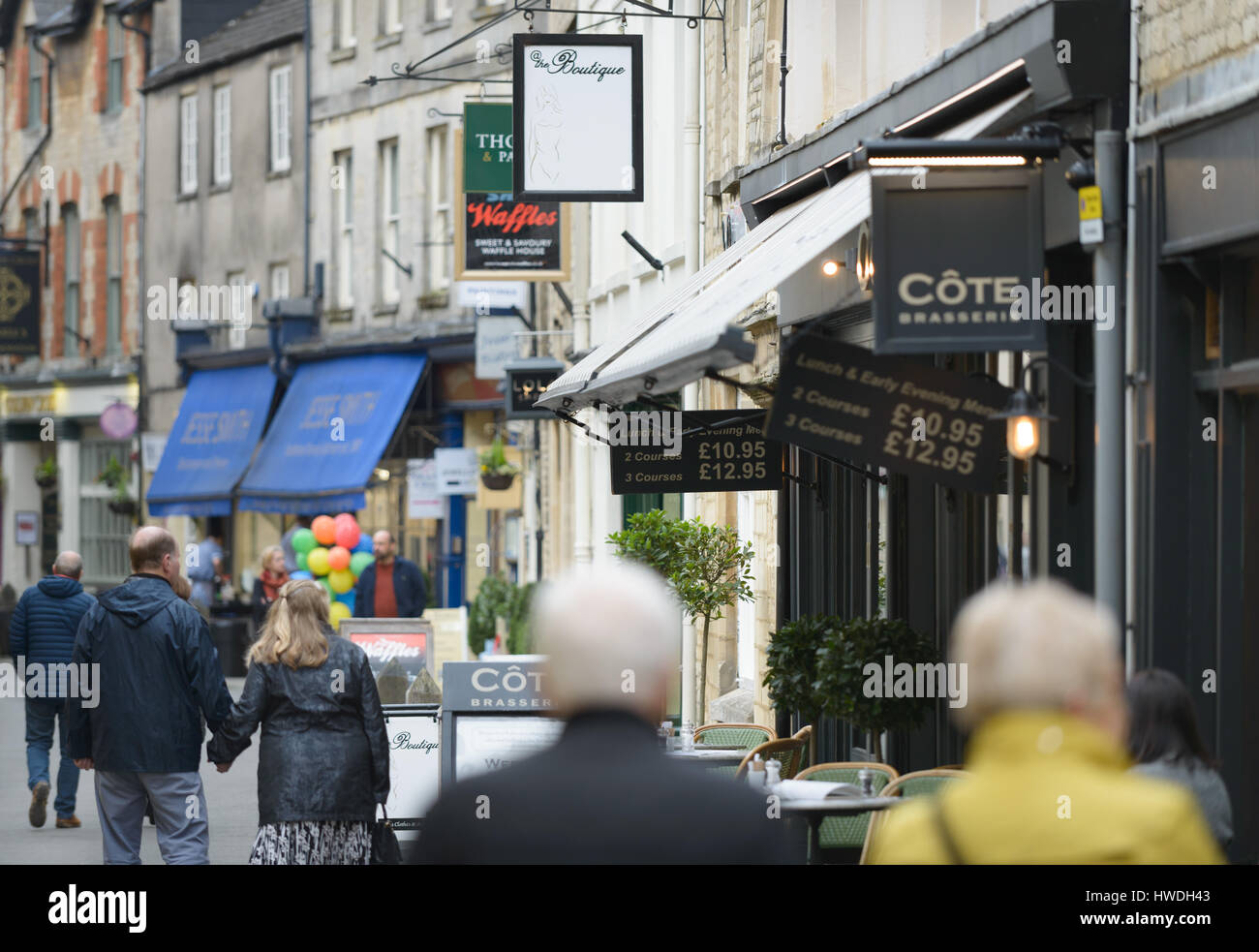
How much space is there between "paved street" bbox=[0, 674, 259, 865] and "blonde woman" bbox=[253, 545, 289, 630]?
324 cm

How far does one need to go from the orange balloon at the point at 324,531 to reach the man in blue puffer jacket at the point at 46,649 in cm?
1092

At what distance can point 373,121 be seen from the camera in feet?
101

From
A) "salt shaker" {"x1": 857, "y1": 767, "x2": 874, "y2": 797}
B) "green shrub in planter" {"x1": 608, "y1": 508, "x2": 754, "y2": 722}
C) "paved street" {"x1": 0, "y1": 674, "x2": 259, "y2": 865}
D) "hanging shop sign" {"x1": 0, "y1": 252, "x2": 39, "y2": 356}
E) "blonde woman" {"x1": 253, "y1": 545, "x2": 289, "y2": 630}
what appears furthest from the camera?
"hanging shop sign" {"x1": 0, "y1": 252, "x2": 39, "y2": 356}

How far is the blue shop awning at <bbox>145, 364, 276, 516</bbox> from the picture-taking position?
110ft

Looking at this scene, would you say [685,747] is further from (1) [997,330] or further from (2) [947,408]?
(1) [997,330]

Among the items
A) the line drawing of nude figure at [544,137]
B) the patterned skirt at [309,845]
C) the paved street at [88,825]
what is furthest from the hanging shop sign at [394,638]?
the patterned skirt at [309,845]

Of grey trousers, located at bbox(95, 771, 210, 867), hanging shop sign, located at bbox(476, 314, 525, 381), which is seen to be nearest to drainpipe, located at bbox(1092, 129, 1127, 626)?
grey trousers, located at bbox(95, 771, 210, 867)

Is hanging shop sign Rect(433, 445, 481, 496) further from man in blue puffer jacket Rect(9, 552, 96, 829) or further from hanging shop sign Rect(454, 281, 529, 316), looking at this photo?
man in blue puffer jacket Rect(9, 552, 96, 829)

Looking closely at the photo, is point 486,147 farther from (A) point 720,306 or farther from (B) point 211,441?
(B) point 211,441

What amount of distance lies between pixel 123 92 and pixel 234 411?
8301 mm

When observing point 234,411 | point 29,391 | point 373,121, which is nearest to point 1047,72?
point 373,121

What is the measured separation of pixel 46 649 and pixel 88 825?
1251 millimetres
